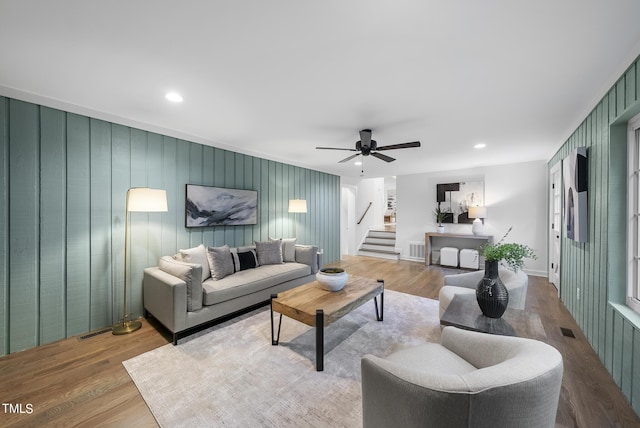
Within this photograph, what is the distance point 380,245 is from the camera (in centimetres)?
750

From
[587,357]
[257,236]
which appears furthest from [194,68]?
[587,357]

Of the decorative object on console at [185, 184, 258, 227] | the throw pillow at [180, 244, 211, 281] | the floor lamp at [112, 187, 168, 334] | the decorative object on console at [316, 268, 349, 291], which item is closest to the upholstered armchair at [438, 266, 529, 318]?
the decorative object on console at [316, 268, 349, 291]

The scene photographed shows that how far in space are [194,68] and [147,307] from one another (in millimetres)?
2757

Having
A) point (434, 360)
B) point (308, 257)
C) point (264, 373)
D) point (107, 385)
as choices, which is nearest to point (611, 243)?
point (434, 360)

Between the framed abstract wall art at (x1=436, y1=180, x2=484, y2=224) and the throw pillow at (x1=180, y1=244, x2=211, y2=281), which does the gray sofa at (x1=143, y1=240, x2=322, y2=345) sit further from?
the framed abstract wall art at (x1=436, y1=180, x2=484, y2=224)

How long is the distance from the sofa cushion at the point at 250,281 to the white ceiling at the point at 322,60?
1960mm

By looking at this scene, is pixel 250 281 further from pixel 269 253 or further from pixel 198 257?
pixel 269 253

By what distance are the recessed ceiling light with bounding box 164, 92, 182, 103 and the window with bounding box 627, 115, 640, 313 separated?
3766mm

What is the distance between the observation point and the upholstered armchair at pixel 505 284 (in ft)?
7.60

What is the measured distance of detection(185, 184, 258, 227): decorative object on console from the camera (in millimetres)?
3553

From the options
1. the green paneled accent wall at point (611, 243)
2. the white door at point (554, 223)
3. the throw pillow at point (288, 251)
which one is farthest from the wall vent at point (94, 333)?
the white door at point (554, 223)

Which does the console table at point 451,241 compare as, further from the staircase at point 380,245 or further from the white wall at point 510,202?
the staircase at point 380,245

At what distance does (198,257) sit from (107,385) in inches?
56.8

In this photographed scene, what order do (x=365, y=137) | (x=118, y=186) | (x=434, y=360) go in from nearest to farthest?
(x=434, y=360)
(x=118, y=186)
(x=365, y=137)
